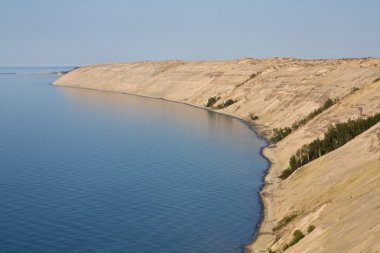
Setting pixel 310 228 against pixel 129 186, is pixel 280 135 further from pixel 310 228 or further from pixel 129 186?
pixel 310 228

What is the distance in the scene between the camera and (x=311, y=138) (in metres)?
50.6

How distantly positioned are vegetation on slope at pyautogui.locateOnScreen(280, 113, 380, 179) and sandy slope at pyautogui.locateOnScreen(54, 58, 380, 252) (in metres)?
1.99

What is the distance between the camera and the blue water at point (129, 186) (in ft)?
99.3

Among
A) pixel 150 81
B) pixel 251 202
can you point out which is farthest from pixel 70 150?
pixel 150 81

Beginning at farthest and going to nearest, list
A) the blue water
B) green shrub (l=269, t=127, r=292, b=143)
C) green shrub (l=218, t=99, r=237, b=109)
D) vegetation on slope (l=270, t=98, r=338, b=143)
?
green shrub (l=218, t=99, r=237, b=109), vegetation on slope (l=270, t=98, r=338, b=143), green shrub (l=269, t=127, r=292, b=143), the blue water

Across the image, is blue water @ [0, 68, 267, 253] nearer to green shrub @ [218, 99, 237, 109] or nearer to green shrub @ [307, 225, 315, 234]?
green shrub @ [307, 225, 315, 234]

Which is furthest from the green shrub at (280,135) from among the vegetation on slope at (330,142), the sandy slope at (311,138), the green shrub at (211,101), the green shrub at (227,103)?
the green shrub at (211,101)

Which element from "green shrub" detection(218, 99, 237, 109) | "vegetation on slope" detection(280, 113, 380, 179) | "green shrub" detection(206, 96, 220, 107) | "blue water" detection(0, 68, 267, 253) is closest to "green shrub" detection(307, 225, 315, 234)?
"blue water" detection(0, 68, 267, 253)

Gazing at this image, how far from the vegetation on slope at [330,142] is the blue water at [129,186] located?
10.3 feet

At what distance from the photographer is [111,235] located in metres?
30.6

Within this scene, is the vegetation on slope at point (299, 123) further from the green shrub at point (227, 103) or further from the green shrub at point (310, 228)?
the green shrub at point (310, 228)

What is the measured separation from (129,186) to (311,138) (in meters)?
18.1

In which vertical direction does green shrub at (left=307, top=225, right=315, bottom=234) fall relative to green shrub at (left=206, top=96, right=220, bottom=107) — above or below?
below

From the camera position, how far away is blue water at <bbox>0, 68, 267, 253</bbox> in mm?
30281
